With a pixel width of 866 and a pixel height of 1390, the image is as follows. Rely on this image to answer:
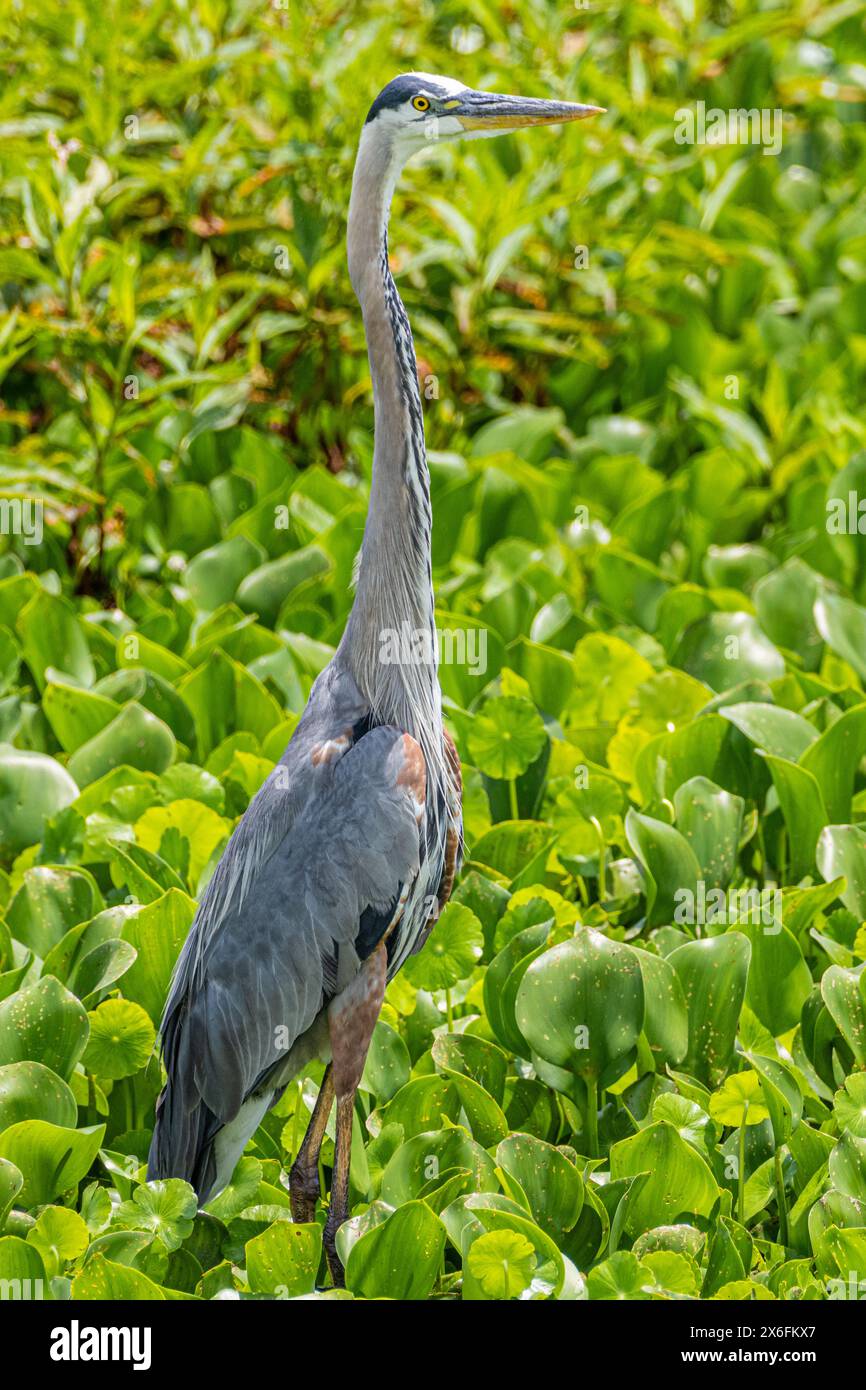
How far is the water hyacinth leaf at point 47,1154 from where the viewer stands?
301 centimetres

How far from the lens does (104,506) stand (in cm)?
513

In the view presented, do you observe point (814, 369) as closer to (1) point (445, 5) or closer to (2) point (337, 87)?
(2) point (337, 87)

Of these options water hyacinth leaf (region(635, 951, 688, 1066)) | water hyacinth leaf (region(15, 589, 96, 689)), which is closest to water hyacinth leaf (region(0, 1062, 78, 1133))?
water hyacinth leaf (region(635, 951, 688, 1066))

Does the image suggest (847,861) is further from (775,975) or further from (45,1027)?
(45,1027)

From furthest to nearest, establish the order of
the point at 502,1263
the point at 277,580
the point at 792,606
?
the point at 277,580 < the point at 792,606 < the point at 502,1263

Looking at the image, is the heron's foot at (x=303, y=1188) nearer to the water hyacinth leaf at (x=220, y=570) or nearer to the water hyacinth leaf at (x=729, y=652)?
the water hyacinth leaf at (x=729, y=652)

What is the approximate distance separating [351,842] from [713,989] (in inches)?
38.6

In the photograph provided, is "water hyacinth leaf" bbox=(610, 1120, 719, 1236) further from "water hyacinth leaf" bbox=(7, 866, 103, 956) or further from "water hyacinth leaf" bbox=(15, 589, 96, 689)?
"water hyacinth leaf" bbox=(15, 589, 96, 689)

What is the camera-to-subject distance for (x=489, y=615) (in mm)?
4988

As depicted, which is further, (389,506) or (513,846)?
(513,846)

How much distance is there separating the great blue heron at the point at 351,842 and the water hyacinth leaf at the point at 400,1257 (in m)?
0.15

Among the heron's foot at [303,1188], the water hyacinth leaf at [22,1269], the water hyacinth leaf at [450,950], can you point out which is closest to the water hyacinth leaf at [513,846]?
the water hyacinth leaf at [450,950]

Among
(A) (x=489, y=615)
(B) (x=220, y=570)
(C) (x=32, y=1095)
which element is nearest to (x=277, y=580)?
(B) (x=220, y=570)
